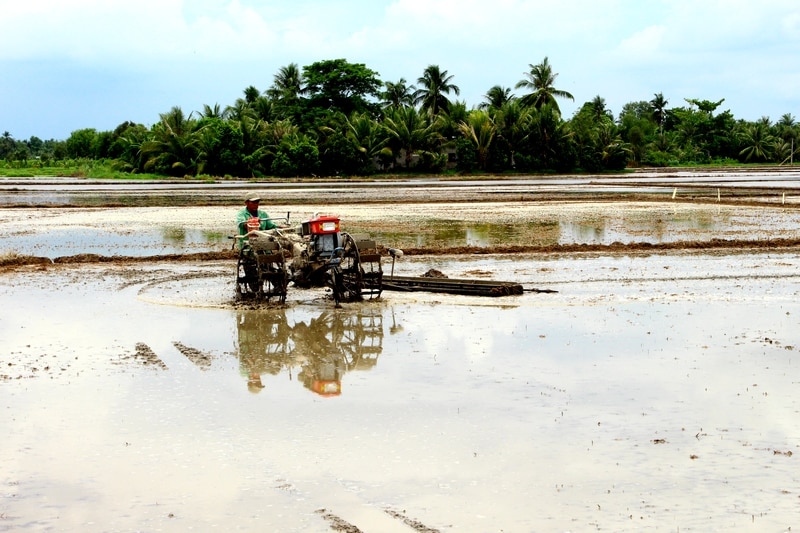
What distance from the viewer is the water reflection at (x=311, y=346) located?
888 cm

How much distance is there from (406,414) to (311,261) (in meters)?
5.07

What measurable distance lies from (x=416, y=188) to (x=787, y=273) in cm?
2974

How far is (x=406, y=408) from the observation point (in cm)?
767

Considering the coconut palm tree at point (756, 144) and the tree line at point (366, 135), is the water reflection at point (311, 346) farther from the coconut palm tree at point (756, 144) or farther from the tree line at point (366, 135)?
the coconut palm tree at point (756, 144)

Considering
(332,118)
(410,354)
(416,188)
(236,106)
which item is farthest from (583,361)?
(236,106)

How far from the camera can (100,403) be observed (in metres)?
7.91

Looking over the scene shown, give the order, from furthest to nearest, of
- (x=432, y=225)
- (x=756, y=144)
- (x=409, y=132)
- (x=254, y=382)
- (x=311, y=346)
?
(x=756, y=144)
(x=409, y=132)
(x=432, y=225)
(x=311, y=346)
(x=254, y=382)

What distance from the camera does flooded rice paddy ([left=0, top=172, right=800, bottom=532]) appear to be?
226 inches

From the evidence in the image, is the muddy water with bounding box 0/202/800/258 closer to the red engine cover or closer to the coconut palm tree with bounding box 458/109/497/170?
the red engine cover

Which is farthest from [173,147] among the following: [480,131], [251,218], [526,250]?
[251,218]

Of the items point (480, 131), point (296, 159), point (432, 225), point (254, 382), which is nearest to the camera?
point (254, 382)

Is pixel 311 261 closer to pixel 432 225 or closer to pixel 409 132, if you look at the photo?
pixel 432 225

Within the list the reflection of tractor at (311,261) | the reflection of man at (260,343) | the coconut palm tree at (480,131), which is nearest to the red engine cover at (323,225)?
the reflection of tractor at (311,261)

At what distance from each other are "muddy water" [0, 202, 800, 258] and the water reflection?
8054 mm
